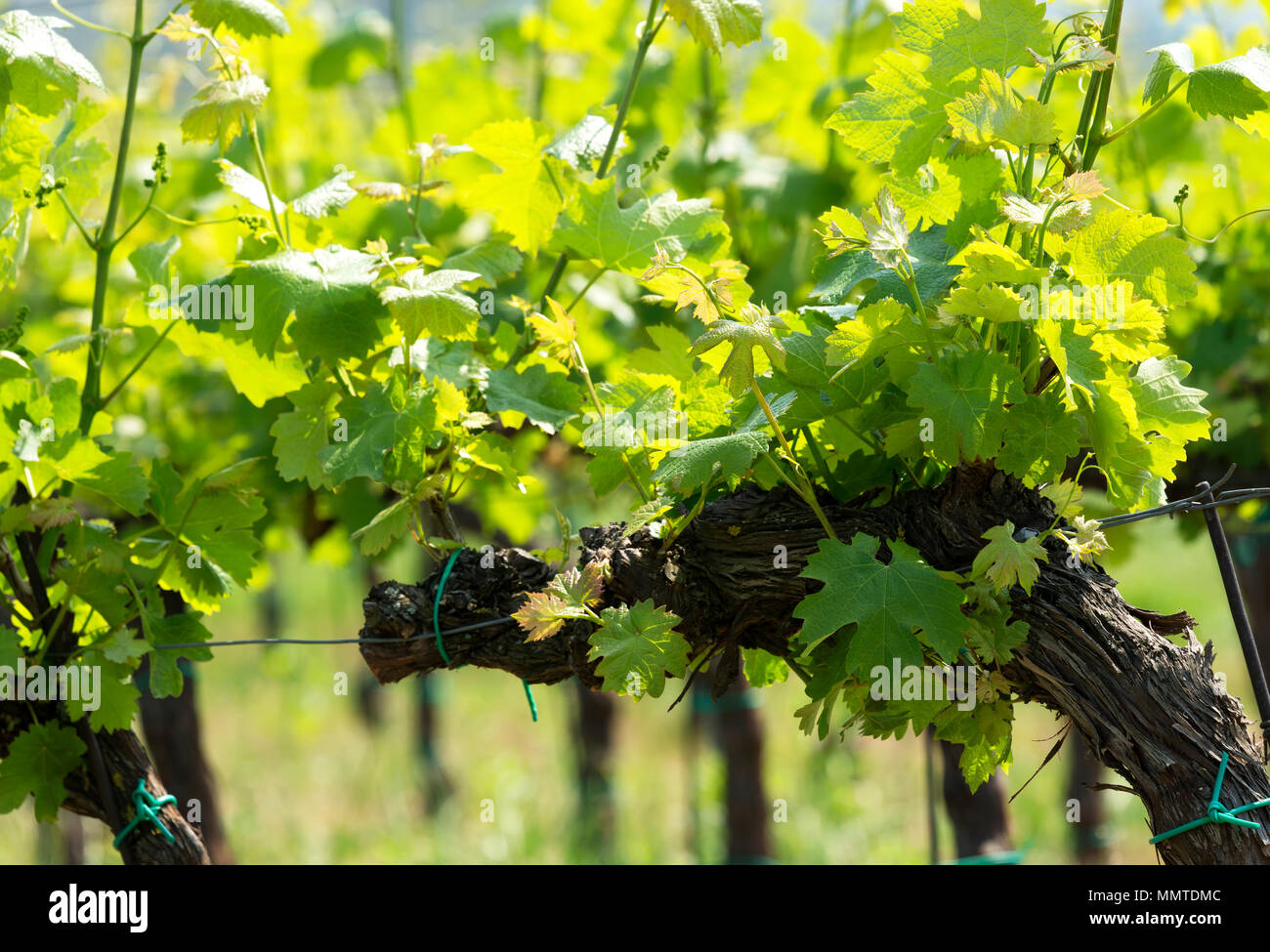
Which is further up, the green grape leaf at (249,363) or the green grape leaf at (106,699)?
the green grape leaf at (249,363)

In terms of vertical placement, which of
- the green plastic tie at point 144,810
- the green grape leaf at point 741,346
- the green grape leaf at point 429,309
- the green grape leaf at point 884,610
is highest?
the green grape leaf at point 429,309

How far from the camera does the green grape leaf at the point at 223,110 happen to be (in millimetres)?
1383

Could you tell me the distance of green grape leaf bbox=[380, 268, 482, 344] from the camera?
1.31 metres

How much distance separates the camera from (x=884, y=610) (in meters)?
1.11

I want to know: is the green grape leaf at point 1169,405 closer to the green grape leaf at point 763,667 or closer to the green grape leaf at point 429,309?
the green grape leaf at point 763,667

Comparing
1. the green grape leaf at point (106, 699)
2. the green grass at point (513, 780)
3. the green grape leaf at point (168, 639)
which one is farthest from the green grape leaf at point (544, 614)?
the green grass at point (513, 780)

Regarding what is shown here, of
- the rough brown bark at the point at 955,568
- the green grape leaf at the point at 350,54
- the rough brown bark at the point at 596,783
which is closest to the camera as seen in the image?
the rough brown bark at the point at 955,568

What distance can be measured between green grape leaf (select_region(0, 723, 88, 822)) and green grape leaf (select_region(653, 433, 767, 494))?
95 cm

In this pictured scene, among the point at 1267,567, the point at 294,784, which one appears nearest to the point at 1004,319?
the point at 1267,567

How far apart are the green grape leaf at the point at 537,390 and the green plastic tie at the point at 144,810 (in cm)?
73

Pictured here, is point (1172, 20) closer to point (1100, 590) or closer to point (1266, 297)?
point (1266, 297)

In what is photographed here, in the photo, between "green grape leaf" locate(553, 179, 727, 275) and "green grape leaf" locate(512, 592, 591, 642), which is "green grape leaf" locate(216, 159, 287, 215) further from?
"green grape leaf" locate(512, 592, 591, 642)

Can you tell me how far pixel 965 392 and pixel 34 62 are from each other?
1.14m

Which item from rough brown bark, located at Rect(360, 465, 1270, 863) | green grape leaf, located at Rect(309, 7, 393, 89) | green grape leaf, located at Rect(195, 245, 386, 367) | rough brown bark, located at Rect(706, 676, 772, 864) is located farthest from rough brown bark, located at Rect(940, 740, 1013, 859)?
green grape leaf, located at Rect(309, 7, 393, 89)
